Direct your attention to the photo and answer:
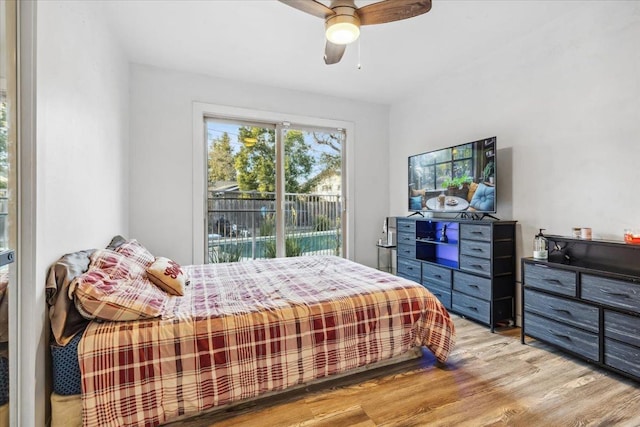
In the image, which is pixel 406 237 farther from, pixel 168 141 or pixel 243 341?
pixel 168 141

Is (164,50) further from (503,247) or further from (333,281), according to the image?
(503,247)

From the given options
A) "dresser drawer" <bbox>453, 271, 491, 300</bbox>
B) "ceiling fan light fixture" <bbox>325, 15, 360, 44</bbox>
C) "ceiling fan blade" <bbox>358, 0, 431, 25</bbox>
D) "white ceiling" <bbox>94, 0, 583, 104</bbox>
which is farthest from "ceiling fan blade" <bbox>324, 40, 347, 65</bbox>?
"dresser drawer" <bbox>453, 271, 491, 300</bbox>

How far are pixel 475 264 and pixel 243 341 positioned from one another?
2.37 m

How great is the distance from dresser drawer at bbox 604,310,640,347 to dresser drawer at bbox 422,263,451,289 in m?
1.39

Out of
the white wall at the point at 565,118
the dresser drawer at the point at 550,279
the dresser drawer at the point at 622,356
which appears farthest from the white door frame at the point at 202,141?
the dresser drawer at the point at 622,356

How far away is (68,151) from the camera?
1.83 metres

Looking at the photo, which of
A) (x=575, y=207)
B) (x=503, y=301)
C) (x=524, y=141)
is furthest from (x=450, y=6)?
(x=503, y=301)

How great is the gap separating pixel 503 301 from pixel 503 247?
52cm

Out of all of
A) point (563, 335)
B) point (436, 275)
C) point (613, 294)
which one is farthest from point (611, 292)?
point (436, 275)

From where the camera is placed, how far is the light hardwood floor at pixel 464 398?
1.70 metres

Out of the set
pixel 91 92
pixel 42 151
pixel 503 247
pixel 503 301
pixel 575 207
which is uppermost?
pixel 91 92

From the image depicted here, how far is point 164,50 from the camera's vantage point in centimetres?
316

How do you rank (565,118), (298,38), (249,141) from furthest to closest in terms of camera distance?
(249,141) < (298,38) < (565,118)

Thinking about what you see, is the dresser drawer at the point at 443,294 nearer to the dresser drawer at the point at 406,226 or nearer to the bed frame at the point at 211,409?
the dresser drawer at the point at 406,226
